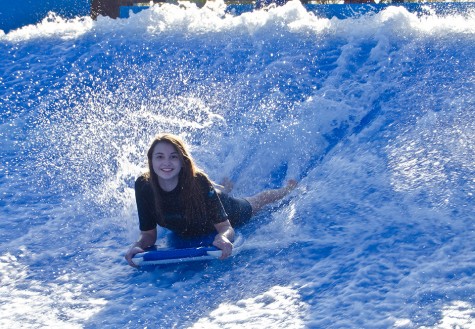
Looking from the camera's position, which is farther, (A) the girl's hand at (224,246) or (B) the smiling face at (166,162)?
(B) the smiling face at (166,162)

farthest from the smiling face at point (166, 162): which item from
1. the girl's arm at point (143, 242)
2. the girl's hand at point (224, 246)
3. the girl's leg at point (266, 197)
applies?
the girl's leg at point (266, 197)

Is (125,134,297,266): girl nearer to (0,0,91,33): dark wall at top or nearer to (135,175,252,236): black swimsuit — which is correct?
(135,175,252,236): black swimsuit

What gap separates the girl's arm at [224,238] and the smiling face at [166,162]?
14.4 inches

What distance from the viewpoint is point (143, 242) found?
156 inches

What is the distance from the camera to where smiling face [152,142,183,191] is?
12.7 ft

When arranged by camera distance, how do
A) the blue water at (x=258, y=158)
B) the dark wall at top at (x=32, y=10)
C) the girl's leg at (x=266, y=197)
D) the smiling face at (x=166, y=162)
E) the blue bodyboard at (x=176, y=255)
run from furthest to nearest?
the dark wall at top at (x=32, y=10) → the girl's leg at (x=266, y=197) → the smiling face at (x=166, y=162) → the blue bodyboard at (x=176, y=255) → the blue water at (x=258, y=158)

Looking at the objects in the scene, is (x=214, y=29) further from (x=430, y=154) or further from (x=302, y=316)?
(x=302, y=316)

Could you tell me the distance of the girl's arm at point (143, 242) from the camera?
3.78 metres

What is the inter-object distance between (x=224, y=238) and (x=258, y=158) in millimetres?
1548

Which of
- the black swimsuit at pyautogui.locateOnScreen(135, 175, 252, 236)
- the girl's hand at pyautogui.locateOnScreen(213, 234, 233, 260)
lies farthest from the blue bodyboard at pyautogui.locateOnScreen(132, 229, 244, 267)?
the black swimsuit at pyautogui.locateOnScreen(135, 175, 252, 236)

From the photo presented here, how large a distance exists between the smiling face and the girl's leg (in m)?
0.77

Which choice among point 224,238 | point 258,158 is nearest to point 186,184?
point 224,238

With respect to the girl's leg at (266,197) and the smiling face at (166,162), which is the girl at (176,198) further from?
the girl's leg at (266,197)

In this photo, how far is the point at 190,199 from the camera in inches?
154
